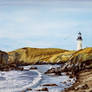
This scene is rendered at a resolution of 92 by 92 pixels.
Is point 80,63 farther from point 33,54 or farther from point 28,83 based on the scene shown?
point 33,54

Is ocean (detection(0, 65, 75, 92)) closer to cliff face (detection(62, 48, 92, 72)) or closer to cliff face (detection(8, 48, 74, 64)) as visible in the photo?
cliff face (detection(62, 48, 92, 72))

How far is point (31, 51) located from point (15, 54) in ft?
46.8

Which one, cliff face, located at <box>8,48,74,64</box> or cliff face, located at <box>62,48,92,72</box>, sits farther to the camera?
cliff face, located at <box>8,48,74,64</box>

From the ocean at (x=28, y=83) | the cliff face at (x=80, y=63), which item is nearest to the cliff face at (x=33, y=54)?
the cliff face at (x=80, y=63)

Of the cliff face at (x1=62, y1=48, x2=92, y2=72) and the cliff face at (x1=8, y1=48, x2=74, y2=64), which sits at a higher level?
the cliff face at (x1=8, y1=48, x2=74, y2=64)

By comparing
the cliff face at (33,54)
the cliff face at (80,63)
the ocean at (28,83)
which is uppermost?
the cliff face at (33,54)

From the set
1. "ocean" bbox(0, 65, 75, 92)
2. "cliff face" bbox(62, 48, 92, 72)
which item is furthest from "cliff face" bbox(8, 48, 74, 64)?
"ocean" bbox(0, 65, 75, 92)

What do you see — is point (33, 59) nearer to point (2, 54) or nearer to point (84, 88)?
point (2, 54)

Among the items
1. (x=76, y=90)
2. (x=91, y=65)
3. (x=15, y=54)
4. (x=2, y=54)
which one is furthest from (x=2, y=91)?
(x=15, y=54)

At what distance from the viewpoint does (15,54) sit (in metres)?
106

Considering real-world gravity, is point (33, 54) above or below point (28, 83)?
above

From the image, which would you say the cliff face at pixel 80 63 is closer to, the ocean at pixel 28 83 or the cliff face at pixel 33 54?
the ocean at pixel 28 83

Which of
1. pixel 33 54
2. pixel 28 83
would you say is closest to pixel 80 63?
pixel 28 83

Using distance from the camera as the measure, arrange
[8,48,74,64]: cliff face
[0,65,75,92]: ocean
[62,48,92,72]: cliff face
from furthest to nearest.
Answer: [8,48,74,64]: cliff face < [62,48,92,72]: cliff face < [0,65,75,92]: ocean
